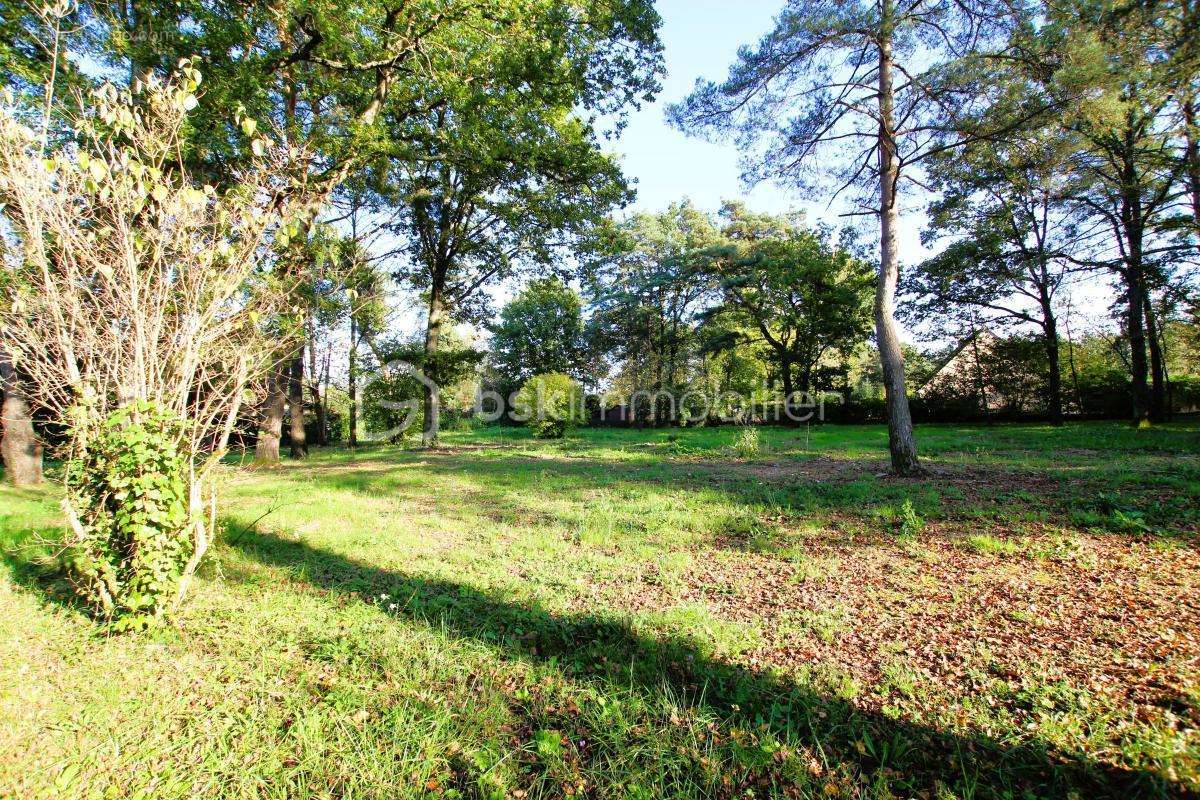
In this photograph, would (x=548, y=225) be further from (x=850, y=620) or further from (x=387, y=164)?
(x=850, y=620)

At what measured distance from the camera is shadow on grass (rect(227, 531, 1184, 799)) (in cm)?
185

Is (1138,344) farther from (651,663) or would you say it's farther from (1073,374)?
(651,663)

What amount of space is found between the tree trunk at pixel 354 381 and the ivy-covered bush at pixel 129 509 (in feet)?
51.3

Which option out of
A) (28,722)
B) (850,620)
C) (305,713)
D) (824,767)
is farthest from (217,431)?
(850,620)

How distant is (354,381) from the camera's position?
19984 millimetres

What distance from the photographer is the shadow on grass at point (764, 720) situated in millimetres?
1849

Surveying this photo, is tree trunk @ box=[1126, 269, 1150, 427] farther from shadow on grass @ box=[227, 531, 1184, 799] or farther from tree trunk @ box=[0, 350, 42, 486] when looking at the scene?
tree trunk @ box=[0, 350, 42, 486]

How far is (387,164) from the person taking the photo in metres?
10.5

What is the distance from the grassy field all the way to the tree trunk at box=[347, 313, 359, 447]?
1326 centimetres

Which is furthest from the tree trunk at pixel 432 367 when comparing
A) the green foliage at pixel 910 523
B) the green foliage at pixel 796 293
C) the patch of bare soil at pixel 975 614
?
the green foliage at pixel 796 293

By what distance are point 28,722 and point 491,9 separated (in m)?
9.88

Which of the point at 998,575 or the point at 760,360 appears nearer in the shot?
the point at 998,575

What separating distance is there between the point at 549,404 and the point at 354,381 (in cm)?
889

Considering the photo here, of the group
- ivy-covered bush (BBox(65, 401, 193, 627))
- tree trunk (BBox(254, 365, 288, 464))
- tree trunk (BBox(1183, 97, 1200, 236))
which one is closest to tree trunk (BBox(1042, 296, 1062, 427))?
tree trunk (BBox(1183, 97, 1200, 236))
